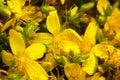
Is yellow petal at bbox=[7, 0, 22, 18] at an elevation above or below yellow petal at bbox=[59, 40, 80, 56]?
above

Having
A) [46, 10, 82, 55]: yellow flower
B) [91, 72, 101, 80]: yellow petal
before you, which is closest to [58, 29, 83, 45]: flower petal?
[46, 10, 82, 55]: yellow flower

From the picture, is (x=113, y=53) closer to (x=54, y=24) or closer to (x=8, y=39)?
(x=54, y=24)

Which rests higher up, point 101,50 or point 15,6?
point 15,6

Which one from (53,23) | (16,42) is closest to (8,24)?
(16,42)

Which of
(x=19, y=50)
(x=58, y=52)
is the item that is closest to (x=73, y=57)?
(x=58, y=52)

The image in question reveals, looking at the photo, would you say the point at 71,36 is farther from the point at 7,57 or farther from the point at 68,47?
the point at 7,57

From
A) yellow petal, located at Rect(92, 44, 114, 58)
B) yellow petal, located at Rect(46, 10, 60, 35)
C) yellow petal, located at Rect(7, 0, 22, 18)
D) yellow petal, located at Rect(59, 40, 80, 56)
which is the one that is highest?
yellow petal, located at Rect(7, 0, 22, 18)

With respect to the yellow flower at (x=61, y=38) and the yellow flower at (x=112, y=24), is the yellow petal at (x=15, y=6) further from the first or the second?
the yellow flower at (x=112, y=24)

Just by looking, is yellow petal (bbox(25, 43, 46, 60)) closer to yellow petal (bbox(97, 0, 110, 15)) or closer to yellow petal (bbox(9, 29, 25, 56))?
yellow petal (bbox(9, 29, 25, 56))
